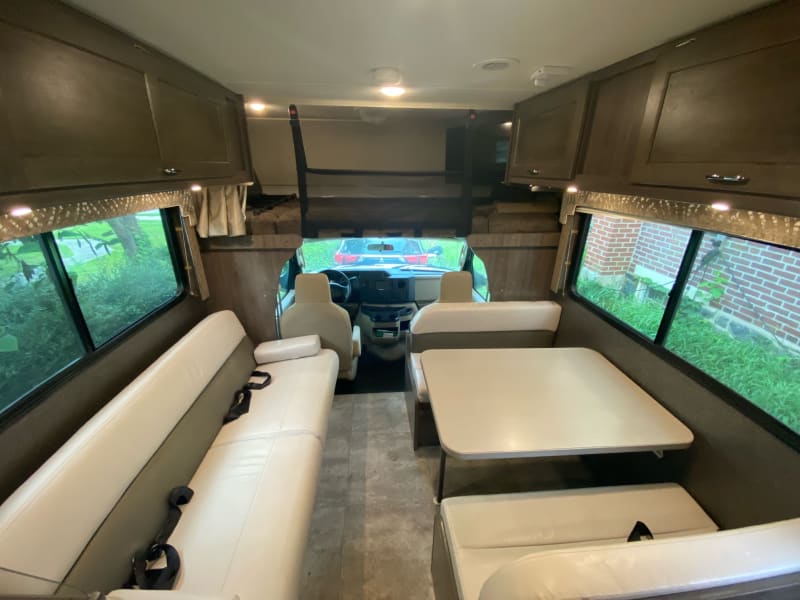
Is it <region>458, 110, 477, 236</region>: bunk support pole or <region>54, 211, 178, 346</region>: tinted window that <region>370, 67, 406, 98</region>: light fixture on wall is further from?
<region>54, 211, 178, 346</region>: tinted window

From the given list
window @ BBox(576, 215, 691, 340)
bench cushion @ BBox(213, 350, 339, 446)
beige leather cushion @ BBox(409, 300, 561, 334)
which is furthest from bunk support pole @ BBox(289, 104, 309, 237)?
window @ BBox(576, 215, 691, 340)

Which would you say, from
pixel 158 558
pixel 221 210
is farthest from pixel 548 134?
pixel 158 558

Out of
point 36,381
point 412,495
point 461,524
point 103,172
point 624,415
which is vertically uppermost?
point 103,172

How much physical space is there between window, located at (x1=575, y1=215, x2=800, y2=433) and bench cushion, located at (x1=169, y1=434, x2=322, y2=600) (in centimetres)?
185

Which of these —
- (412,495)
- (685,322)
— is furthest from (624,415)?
(412,495)

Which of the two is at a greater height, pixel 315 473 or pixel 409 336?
pixel 409 336

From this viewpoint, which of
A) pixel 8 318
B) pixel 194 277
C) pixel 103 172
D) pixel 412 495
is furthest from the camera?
pixel 194 277

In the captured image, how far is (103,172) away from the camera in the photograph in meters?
1.00

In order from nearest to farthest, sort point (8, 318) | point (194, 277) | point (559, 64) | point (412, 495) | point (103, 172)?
point (103, 172) → point (8, 318) → point (559, 64) → point (412, 495) → point (194, 277)

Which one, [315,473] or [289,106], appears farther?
[289,106]

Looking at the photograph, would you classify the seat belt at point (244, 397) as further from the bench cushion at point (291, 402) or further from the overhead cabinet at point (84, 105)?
the overhead cabinet at point (84, 105)

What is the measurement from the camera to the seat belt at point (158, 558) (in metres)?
1.07

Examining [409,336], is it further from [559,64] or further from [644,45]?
[644,45]

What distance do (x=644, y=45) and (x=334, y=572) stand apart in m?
2.52
